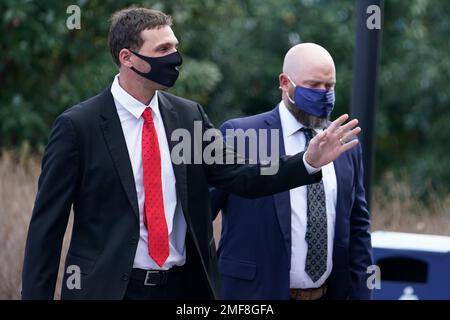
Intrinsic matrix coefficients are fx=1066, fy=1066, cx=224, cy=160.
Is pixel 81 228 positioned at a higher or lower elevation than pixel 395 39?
higher

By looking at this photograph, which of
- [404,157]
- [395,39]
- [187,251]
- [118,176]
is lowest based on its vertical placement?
[404,157]

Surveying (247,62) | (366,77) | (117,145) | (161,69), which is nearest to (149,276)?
(117,145)

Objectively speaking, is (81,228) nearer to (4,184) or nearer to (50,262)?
(50,262)

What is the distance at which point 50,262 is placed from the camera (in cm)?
393

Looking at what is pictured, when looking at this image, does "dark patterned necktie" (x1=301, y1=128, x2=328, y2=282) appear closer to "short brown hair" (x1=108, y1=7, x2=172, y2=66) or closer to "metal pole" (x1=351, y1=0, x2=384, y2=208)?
"metal pole" (x1=351, y1=0, x2=384, y2=208)

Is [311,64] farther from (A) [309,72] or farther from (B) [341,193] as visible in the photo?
(B) [341,193]

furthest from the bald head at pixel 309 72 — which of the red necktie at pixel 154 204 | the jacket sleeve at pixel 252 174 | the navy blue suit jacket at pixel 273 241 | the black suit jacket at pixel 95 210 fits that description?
the red necktie at pixel 154 204

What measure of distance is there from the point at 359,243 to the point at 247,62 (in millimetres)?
11710

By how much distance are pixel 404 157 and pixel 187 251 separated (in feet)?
43.3

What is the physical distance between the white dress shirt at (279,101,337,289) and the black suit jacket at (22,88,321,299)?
625 mm

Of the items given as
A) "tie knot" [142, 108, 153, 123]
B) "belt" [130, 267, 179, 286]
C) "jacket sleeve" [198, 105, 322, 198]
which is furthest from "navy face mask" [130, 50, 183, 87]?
"belt" [130, 267, 179, 286]

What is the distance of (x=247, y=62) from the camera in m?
16.4
